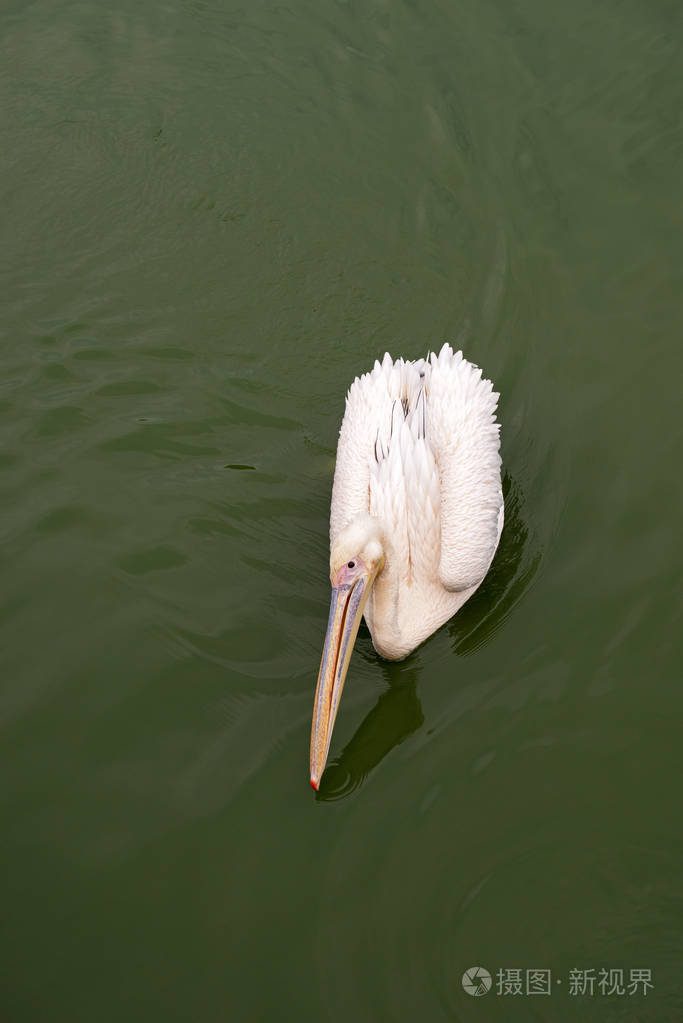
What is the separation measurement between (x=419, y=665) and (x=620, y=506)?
1293mm

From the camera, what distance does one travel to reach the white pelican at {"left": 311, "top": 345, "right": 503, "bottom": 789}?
385cm

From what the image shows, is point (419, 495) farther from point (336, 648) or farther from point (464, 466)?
point (336, 648)

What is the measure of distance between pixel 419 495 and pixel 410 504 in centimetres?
5

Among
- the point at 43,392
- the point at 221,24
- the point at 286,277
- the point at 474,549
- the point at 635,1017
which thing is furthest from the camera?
the point at 221,24

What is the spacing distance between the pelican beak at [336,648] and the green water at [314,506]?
0.27 meters

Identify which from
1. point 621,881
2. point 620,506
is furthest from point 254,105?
point 621,881

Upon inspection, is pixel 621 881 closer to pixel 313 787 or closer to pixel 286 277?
pixel 313 787

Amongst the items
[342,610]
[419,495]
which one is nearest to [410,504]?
[419,495]

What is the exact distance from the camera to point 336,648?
3.65 meters

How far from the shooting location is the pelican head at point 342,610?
3.54 metres

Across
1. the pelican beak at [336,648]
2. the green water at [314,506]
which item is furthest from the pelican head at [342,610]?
the green water at [314,506]

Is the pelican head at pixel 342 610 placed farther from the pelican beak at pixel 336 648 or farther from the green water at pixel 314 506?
the green water at pixel 314 506

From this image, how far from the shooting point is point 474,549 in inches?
161

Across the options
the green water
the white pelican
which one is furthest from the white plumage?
the green water
